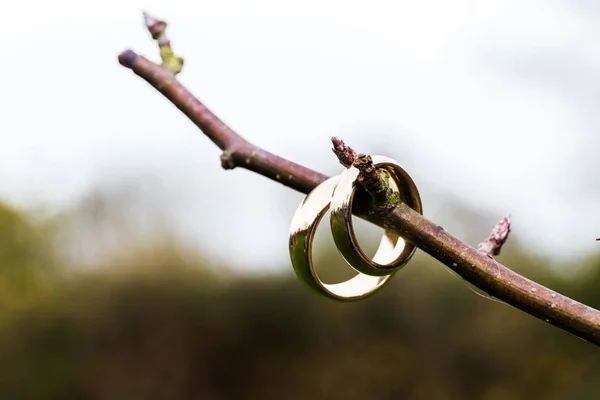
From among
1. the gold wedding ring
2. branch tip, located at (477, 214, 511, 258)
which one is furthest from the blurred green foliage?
the gold wedding ring

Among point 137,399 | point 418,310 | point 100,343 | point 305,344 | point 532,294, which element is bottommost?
point 137,399

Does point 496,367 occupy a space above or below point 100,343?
above

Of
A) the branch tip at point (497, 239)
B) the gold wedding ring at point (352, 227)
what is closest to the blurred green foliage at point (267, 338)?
the branch tip at point (497, 239)

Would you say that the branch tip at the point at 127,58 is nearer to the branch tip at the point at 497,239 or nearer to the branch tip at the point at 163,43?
the branch tip at the point at 163,43

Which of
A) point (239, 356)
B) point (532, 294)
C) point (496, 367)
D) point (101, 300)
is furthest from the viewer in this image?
point (101, 300)

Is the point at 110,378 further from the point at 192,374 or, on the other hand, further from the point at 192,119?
the point at 192,119

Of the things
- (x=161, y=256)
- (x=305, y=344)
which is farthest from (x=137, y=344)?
(x=305, y=344)
